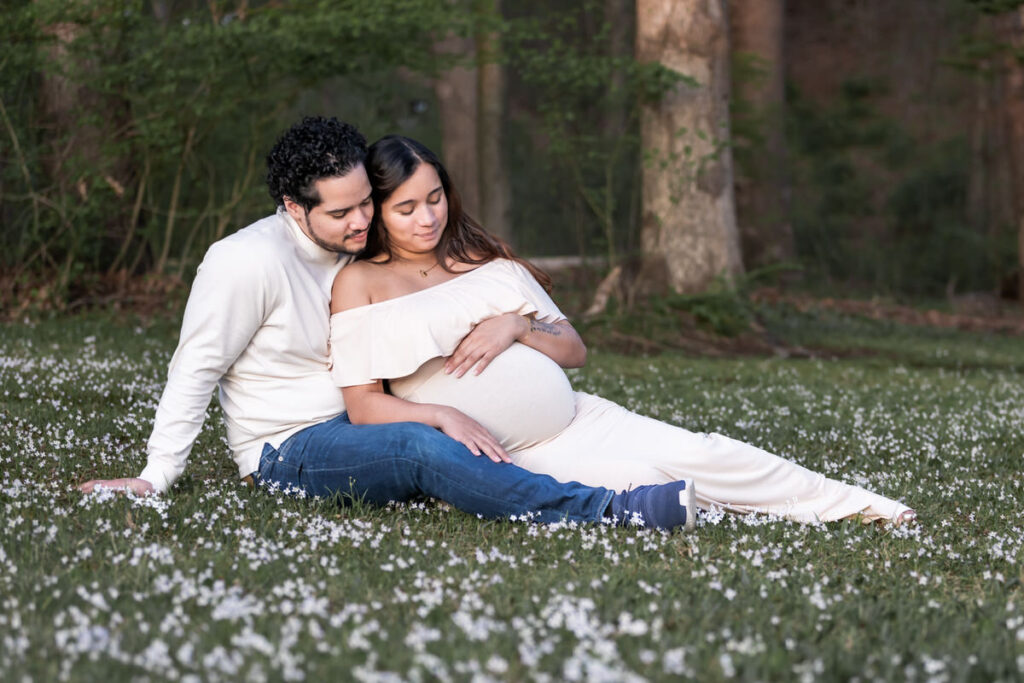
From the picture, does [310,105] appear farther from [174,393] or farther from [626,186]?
[174,393]

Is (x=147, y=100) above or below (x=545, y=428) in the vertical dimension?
above

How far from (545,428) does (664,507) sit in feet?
2.18

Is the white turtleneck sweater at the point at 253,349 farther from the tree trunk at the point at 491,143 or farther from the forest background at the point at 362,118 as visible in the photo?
the tree trunk at the point at 491,143

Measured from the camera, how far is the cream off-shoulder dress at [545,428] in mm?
4391

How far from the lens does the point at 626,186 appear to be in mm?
15656

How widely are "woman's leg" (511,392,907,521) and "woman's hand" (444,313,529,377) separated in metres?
0.44

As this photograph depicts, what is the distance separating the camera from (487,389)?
4402 mm

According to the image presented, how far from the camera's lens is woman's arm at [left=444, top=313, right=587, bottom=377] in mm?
4410

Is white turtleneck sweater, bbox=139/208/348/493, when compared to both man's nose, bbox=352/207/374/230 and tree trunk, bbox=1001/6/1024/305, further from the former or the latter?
tree trunk, bbox=1001/6/1024/305

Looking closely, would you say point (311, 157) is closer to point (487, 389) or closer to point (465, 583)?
point (487, 389)

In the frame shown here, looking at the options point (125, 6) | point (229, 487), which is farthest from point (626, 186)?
point (229, 487)

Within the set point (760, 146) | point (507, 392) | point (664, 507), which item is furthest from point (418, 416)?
point (760, 146)

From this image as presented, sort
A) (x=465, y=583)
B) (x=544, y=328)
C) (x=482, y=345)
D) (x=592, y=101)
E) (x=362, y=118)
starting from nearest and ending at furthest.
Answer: (x=465, y=583)
(x=482, y=345)
(x=544, y=328)
(x=592, y=101)
(x=362, y=118)

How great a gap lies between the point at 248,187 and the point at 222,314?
24.8 ft
